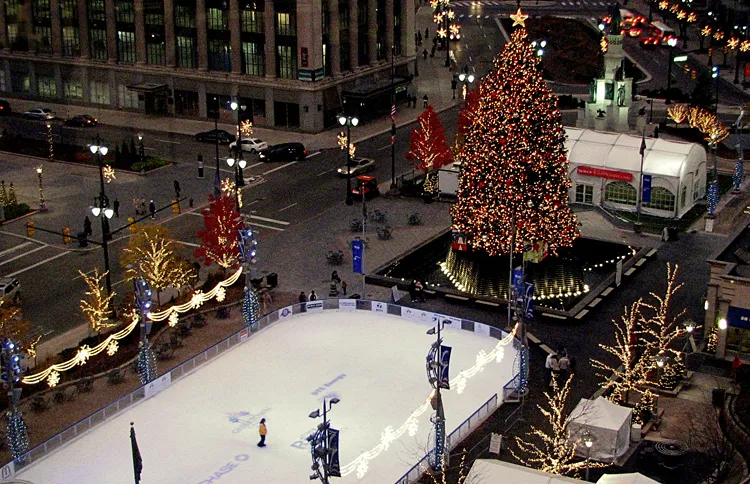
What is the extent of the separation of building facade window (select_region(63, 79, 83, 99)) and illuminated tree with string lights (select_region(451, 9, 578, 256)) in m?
56.1

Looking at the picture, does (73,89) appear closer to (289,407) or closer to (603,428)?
(289,407)

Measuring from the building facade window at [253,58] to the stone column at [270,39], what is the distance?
0.79 metres

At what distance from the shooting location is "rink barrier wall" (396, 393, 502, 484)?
44.8 meters

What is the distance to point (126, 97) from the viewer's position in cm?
11050

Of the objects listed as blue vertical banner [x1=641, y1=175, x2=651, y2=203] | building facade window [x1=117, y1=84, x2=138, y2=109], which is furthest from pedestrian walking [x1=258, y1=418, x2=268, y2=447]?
building facade window [x1=117, y1=84, x2=138, y2=109]

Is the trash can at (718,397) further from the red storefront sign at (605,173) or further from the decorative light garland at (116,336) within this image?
the red storefront sign at (605,173)

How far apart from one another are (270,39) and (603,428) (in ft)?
202

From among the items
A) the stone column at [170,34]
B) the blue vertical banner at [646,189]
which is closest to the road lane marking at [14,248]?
the stone column at [170,34]

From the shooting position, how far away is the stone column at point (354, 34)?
104 meters

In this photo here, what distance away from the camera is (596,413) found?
1869 inches

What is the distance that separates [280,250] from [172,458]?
26.7 meters

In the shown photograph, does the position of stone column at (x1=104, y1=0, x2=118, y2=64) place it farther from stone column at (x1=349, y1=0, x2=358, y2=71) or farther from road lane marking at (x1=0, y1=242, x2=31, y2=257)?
Result: road lane marking at (x1=0, y1=242, x2=31, y2=257)

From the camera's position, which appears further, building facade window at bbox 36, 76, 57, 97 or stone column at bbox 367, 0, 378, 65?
building facade window at bbox 36, 76, 57, 97

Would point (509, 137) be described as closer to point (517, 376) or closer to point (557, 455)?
point (517, 376)
